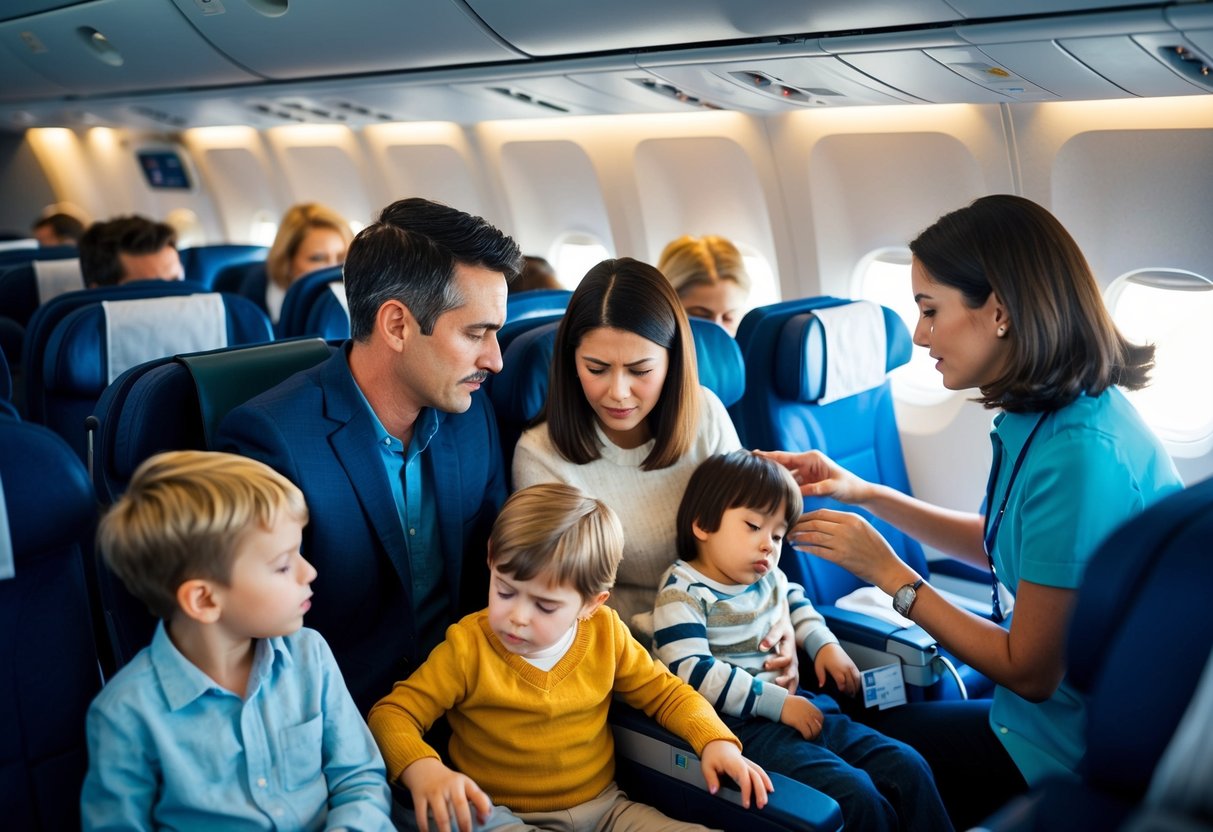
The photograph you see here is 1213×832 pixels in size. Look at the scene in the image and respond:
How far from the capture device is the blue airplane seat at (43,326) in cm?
375

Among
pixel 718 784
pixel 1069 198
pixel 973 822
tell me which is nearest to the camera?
pixel 718 784

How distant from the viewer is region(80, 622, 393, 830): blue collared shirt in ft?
5.47

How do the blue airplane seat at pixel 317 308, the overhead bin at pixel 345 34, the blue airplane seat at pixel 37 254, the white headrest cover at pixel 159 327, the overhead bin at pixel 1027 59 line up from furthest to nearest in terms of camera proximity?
the blue airplane seat at pixel 37 254 → the blue airplane seat at pixel 317 308 → the overhead bin at pixel 345 34 → the white headrest cover at pixel 159 327 → the overhead bin at pixel 1027 59

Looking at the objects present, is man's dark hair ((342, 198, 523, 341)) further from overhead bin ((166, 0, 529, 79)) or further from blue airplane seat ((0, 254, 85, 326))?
blue airplane seat ((0, 254, 85, 326))

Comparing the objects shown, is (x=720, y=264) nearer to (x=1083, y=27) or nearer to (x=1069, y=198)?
(x=1069, y=198)

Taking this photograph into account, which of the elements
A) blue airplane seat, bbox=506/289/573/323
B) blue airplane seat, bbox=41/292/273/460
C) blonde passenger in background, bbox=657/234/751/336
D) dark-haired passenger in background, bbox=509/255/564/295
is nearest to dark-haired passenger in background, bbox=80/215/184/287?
blue airplane seat, bbox=41/292/273/460

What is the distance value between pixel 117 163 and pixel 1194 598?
38.1 feet

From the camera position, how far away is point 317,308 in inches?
167

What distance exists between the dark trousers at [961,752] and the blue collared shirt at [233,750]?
1377mm

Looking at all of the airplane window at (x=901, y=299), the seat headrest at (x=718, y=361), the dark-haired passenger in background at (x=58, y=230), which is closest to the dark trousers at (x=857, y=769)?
the seat headrest at (x=718, y=361)

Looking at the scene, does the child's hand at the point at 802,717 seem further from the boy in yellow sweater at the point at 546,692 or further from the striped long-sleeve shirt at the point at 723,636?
the boy in yellow sweater at the point at 546,692

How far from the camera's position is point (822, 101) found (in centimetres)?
394

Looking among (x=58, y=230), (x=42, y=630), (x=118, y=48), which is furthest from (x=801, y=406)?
(x=58, y=230)

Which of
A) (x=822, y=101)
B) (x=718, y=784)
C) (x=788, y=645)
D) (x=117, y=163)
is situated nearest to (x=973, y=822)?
(x=788, y=645)
